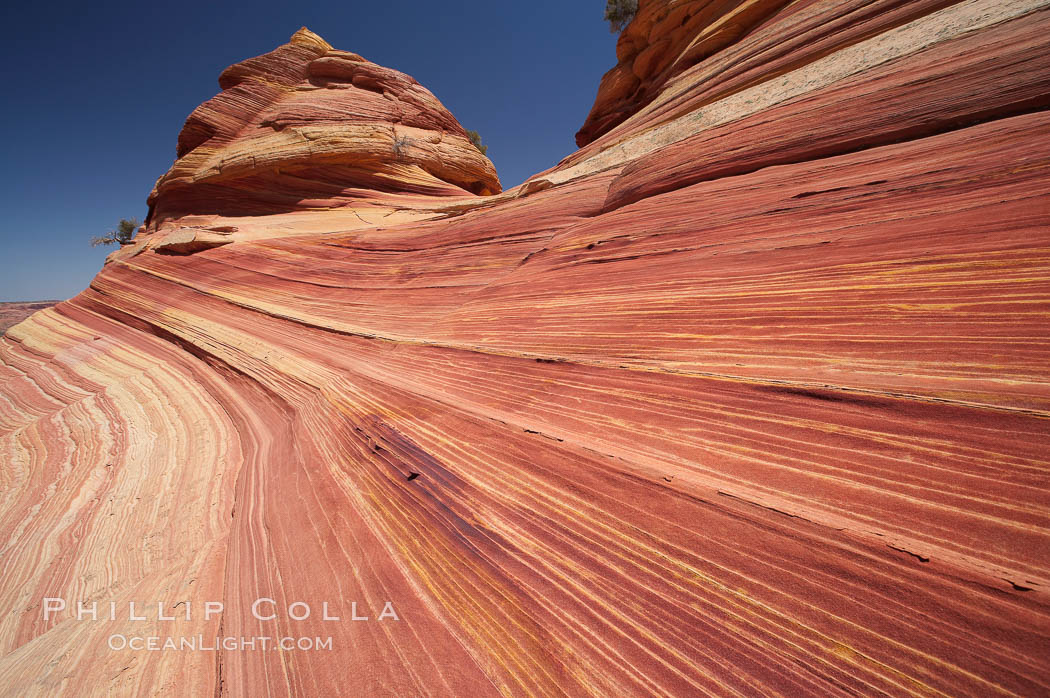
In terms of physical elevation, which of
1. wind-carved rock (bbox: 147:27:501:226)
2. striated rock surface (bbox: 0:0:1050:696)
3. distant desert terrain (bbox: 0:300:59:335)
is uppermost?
distant desert terrain (bbox: 0:300:59:335)

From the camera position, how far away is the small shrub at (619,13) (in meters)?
14.3

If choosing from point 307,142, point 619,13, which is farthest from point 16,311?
point 619,13

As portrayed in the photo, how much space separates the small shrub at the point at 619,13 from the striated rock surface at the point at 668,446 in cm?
1191

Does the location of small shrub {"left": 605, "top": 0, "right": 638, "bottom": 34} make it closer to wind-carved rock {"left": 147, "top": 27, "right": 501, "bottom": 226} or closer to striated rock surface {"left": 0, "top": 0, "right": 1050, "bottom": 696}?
wind-carved rock {"left": 147, "top": 27, "right": 501, "bottom": 226}

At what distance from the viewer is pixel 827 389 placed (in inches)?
72.9

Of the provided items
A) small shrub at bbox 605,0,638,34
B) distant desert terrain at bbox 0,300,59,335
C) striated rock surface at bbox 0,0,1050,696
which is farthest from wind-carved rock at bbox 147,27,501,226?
distant desert terrain at bbox 0,300,59,335

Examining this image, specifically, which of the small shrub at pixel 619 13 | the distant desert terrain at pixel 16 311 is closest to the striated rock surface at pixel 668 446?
the small shrub at pixel 619 13

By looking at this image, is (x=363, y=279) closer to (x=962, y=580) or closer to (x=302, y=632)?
(x=302, y=632)

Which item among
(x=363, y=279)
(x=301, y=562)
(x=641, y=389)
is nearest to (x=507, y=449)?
(x=641, y=389)

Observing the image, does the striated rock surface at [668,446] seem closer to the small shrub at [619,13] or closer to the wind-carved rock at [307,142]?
the wind-carved rock at [307,142]

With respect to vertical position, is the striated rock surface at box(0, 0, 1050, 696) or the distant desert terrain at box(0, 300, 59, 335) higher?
the distant desert terrain at box(0, 300, 59, 335)

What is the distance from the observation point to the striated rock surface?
1283 mm

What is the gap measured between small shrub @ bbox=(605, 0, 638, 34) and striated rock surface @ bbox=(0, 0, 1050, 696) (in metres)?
11.9

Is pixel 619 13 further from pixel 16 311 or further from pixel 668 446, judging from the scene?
pixel 16 311
